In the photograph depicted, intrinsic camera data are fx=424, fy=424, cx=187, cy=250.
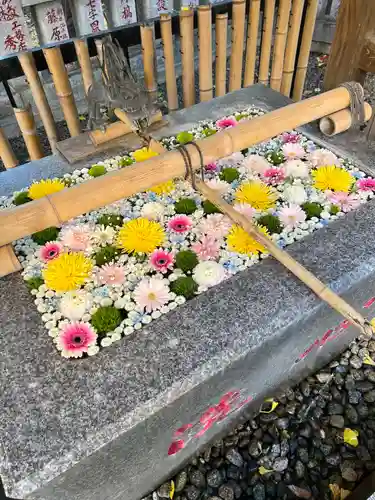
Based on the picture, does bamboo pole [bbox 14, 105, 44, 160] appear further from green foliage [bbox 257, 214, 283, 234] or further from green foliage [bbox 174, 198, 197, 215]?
green foliage [bbox 257, 214, 283, 234]

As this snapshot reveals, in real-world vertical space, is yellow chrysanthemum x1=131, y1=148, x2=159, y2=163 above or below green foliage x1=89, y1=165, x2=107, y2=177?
above

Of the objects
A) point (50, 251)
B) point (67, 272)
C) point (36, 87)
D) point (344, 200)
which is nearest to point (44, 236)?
point (50, 251)

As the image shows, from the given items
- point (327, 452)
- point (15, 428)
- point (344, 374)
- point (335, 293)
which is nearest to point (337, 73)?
point (335, 293)

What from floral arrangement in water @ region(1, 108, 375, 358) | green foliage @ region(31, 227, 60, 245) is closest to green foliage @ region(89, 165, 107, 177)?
floral arrangement in water @ region(1, 108, 375, 358)

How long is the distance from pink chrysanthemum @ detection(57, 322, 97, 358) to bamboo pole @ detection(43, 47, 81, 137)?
1702mm

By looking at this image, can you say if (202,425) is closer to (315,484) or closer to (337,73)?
(315,484)

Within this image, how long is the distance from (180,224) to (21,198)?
29.6 inches

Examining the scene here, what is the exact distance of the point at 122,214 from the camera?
185 centimetres

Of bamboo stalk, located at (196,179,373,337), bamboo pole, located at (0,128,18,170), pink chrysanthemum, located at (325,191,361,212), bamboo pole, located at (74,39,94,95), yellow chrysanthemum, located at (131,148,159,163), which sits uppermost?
bamboo pole, located at (74,39,94,95)

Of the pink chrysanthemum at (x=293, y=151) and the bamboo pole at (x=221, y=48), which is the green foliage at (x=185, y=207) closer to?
the pink chrysanthemum at (x=293, y=151)

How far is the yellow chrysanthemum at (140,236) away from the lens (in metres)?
1.68

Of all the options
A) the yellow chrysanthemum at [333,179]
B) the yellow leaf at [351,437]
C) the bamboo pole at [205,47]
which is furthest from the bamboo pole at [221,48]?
the yellow leaf at [351,437]

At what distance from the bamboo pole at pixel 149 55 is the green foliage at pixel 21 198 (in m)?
1.09

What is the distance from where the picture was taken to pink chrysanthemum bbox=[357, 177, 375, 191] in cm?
191
